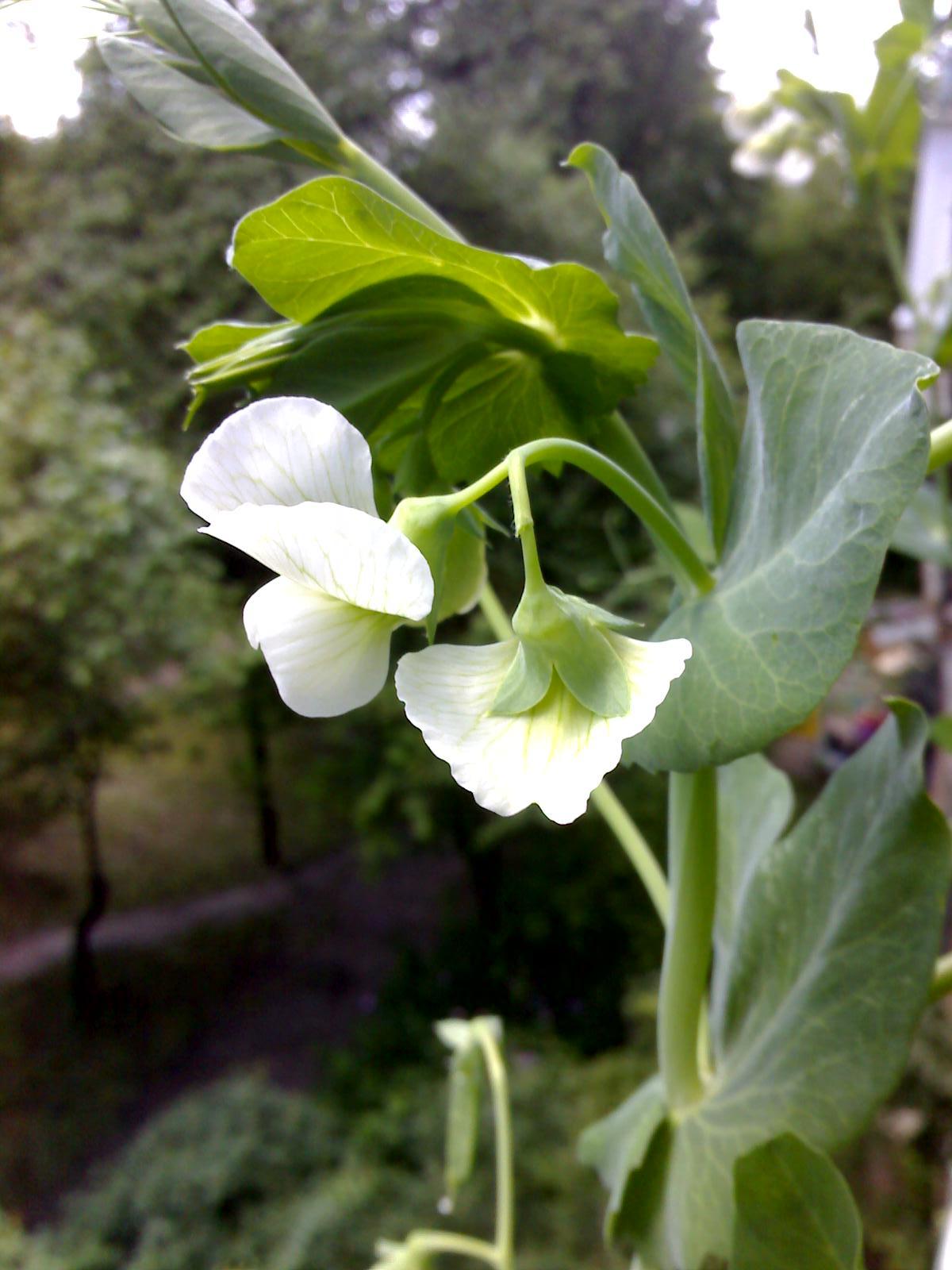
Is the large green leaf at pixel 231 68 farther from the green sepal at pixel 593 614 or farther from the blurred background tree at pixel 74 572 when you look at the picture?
the blurred background tree at pixel 74 572

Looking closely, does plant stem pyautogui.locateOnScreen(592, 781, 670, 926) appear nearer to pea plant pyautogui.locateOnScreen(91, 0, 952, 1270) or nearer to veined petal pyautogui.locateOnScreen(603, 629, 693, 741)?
pea plant pyautogui.locateOnScreen(91, 0, 952, 1270)

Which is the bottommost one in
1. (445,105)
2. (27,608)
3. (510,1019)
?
(510,1019)

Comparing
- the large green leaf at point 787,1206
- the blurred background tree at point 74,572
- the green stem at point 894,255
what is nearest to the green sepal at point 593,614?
the large green leaf at point 787,1206

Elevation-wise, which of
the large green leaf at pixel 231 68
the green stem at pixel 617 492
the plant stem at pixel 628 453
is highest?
the large green leaf at pixel 231 68

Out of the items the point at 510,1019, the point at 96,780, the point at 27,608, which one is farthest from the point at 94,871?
the point at 510,1019

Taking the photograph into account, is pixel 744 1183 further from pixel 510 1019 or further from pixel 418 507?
pixel 510 1019

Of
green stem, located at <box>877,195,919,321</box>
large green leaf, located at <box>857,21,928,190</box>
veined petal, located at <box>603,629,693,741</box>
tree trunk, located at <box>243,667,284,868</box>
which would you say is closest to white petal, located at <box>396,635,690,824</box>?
veined petal, located at <box>603,629,693,741</box>
